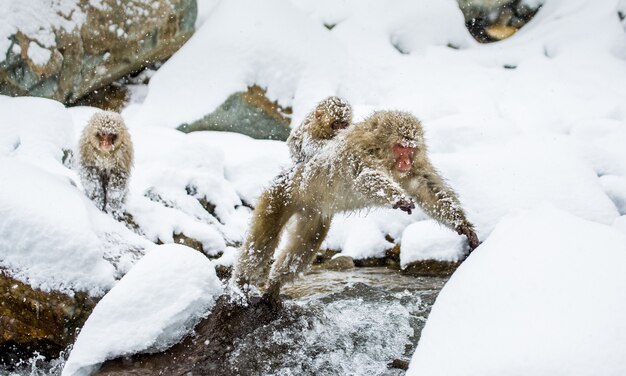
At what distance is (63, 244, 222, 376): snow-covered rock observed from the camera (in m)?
2.51

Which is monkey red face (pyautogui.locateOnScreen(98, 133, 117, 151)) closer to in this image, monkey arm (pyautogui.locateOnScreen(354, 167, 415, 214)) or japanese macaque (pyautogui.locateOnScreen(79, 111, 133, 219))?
japanese macaque (pyautogui.locateOnScreen(79, 111, 133, 219))

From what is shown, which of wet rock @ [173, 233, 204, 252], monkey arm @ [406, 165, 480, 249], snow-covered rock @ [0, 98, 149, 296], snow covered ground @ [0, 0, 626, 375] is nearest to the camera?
snow covered ground @ [0, 0, 626, 375]

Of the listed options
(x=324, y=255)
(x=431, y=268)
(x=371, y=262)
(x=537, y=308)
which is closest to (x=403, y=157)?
(x=537, y=308)

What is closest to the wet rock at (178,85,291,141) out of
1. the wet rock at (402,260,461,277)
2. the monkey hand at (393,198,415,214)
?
the wet rock at (402,260,461,277)

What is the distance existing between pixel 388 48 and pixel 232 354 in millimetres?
8091

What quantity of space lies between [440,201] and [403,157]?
13.3 inches

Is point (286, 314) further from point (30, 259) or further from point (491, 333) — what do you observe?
point (491, 333)

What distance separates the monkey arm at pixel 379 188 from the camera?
8.80 feet

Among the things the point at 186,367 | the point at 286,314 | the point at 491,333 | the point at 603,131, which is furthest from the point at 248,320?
the point at 603,131

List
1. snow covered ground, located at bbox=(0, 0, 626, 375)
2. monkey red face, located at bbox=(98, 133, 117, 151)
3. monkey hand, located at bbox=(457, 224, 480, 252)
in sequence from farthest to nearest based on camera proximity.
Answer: monkey red face, located at bbox=(98, 133, 117, 151) < monkey hand, located at bbox=(457, 224, 480, 252) < snow covered ground, located at bbox=(0, 0, 626, 375)

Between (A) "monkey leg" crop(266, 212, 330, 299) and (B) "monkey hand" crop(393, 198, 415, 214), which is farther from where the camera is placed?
(A) "monkey leg" crop(266, 212, 330, 299)

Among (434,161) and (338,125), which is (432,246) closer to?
(434,161)

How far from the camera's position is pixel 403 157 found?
3.05 metres

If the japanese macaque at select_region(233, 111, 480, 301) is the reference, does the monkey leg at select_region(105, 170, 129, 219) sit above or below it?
below
